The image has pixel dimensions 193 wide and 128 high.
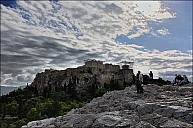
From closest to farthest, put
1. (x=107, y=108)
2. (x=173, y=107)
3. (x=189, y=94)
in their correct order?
(x=173, y=107) → (x=107, y=108) → (x=189, y=94)

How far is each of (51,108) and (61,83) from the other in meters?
53.8

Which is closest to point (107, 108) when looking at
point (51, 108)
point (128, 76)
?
point (51, 108)

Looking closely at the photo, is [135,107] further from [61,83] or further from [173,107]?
[61,83]

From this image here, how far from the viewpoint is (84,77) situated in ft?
348

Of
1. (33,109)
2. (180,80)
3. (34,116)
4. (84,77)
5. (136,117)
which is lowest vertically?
(34,116)

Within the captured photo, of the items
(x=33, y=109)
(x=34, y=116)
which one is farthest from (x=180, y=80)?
(x=33, y=109)

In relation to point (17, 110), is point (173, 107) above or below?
above

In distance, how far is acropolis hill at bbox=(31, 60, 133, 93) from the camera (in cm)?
10194

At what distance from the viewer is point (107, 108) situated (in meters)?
21.6

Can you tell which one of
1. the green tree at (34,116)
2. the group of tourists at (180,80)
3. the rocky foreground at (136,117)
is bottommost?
the green tree at (34,116)

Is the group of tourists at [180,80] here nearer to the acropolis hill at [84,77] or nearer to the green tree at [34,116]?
the green tree at [34,116]

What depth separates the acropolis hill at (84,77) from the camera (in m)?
102

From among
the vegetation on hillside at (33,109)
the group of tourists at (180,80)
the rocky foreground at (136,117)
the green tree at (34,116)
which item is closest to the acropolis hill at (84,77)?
the vegetation on hillside at (33,109)

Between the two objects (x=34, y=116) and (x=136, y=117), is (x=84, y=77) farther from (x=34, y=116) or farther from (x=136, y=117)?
(x=136, y=117)
